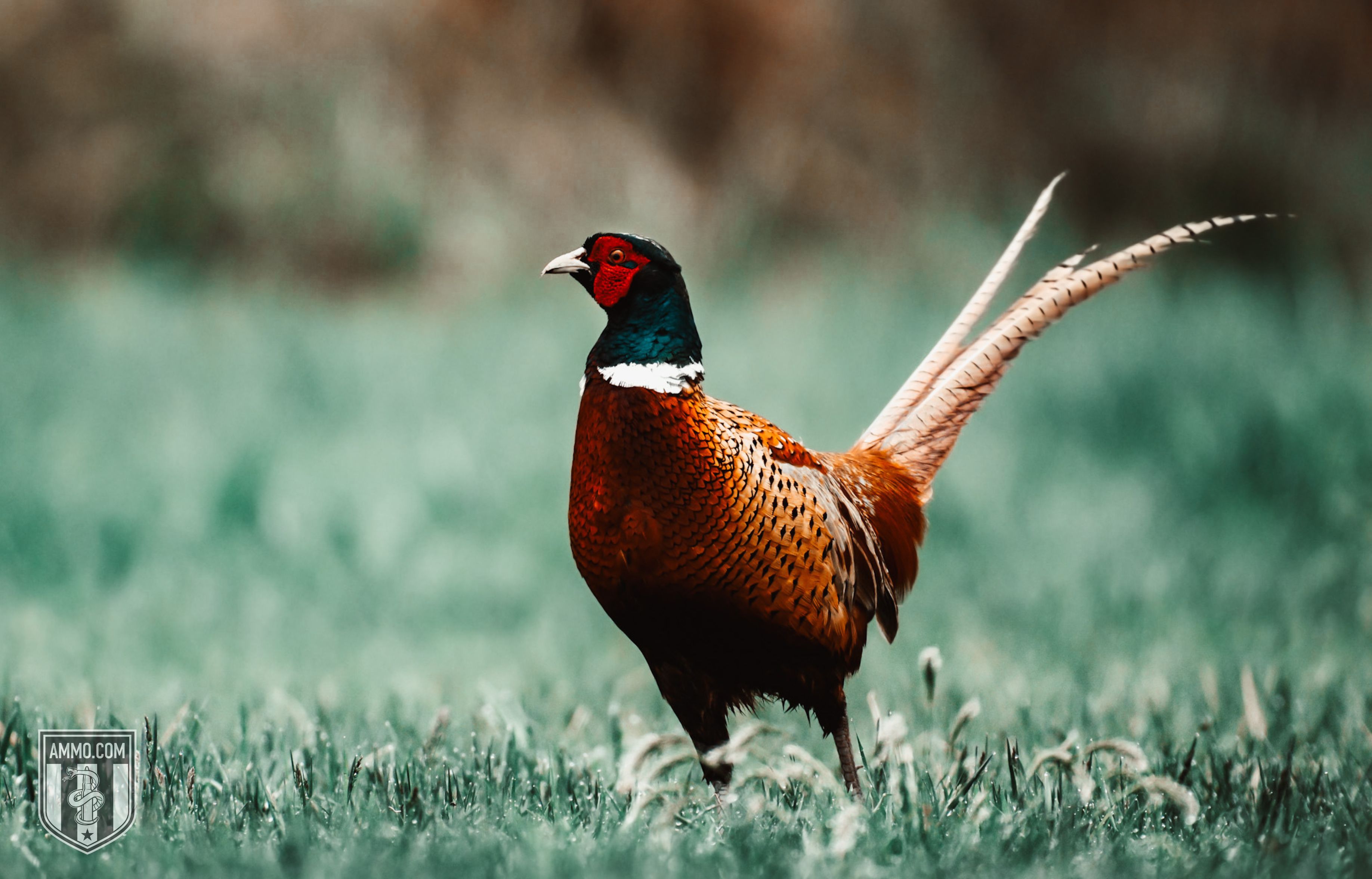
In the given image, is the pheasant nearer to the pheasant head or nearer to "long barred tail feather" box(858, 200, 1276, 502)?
the pheasant head

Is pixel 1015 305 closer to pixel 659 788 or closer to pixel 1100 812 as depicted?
pixel 1100 812

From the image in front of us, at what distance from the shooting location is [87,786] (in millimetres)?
2496

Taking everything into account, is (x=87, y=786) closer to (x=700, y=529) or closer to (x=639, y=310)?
(x=700, y=529)

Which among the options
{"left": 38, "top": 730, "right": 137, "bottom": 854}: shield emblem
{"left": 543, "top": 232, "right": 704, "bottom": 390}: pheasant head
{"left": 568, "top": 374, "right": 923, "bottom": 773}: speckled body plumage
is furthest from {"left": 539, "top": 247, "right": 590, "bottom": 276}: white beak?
{"left": 38, "top": 730, "right": 137, "bottom": 854}: shield emblem

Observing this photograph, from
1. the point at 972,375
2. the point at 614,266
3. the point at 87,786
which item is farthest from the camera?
the point at 972,375

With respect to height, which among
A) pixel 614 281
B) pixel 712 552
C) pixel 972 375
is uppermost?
pixel 614 281

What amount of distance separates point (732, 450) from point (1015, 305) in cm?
112

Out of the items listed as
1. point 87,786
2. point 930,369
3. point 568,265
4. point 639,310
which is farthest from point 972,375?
point 87,786

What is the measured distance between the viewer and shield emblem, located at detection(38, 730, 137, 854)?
245cm

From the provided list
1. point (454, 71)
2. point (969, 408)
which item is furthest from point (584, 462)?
point (454, 71)

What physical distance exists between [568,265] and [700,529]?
67 cm

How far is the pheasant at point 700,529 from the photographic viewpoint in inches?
99.6

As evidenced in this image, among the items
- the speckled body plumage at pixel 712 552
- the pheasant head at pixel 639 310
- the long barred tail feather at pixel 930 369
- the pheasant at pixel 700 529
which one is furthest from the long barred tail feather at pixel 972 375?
the pheasant head at pixel 639 310

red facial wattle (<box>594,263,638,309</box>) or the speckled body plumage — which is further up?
red facial wattle (<box>594,263,638,309</box>)
